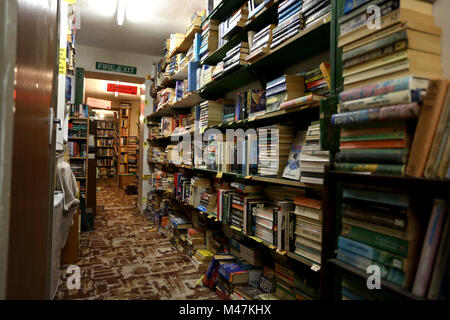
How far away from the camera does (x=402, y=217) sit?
1006 mm

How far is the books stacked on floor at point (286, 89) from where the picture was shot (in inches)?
74.1

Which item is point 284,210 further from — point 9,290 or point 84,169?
point 84,169

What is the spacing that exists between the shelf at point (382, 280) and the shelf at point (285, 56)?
3.95 feet

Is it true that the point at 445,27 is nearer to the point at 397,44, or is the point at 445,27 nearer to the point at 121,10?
the point at 397,44

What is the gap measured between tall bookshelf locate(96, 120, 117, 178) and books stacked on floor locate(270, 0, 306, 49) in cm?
1114

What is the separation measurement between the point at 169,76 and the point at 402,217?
13.0 feet

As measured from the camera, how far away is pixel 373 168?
3.55ft

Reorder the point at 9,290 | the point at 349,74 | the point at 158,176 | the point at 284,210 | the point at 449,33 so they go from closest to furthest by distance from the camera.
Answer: the point at 9,290 < the point at 449,33 < the point at 349,74 < the point at 284,210 < the point at 158,176

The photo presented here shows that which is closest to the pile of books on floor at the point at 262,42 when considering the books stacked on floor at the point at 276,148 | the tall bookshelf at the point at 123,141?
the books stacked on floor at the point at 276,148

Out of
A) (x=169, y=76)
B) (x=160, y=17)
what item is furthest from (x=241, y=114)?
(x=160, y=17)

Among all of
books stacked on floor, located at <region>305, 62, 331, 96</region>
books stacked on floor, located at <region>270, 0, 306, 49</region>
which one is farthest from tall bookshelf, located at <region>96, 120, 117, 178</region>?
books stacked on floor, located at <region>305, 62, 331, 96</region>

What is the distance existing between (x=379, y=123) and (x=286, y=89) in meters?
0.87

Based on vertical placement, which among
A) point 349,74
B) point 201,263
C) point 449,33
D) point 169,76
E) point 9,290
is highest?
point 169,76

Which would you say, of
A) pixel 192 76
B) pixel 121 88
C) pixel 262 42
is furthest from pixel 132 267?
pixel 121 88
